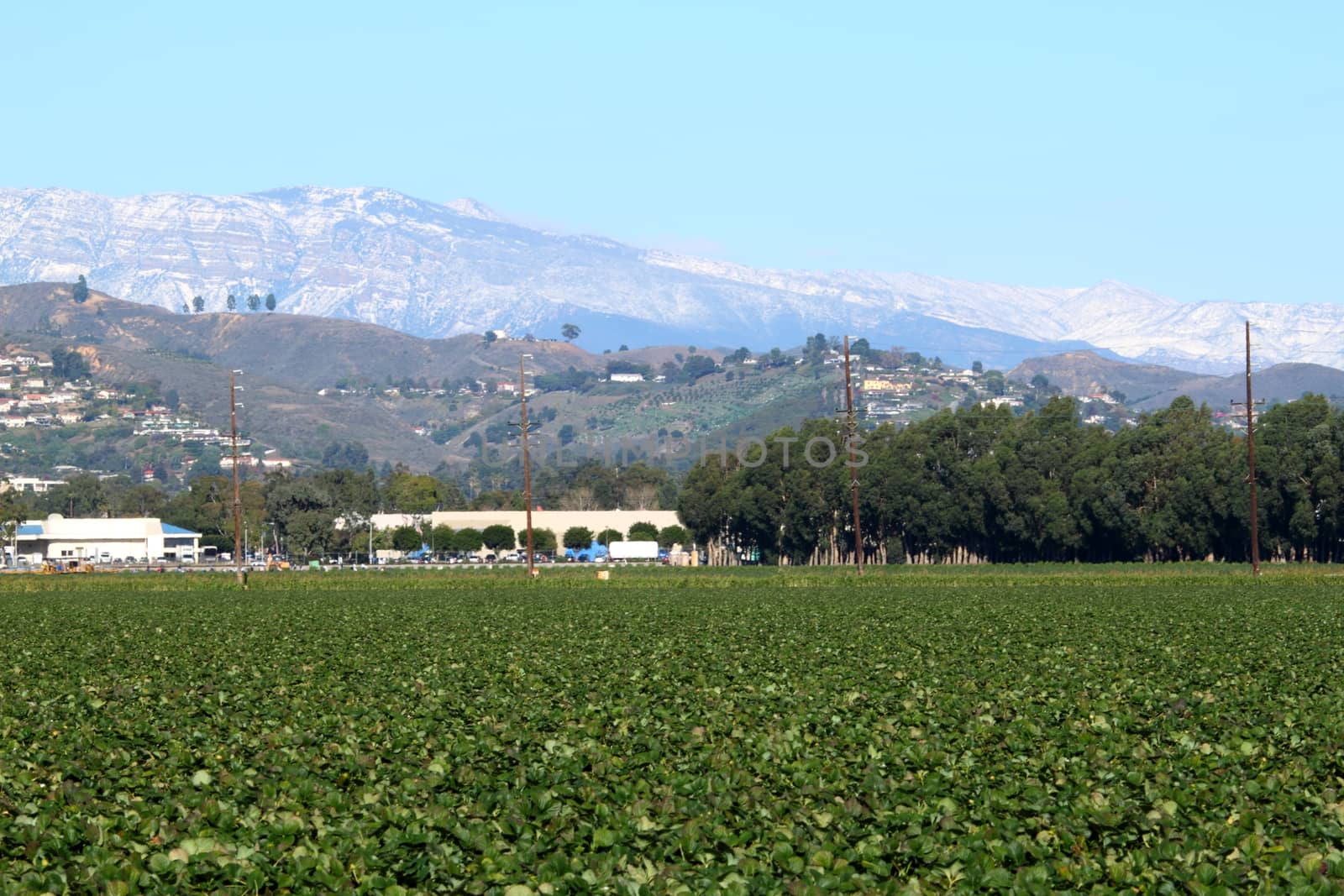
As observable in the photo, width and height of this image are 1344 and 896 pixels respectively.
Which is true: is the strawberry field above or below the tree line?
below

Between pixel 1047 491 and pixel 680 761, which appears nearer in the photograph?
pixel 680 761

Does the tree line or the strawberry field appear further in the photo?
the tree line

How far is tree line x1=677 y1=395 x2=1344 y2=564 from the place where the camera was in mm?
130000

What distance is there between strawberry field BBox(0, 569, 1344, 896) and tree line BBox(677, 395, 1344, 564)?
86139mm

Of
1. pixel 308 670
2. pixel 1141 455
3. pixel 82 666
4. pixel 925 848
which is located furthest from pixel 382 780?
pixel 1141 455

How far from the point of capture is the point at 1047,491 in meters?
146

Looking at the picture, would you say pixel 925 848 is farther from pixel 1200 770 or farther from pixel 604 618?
pixel 604 618

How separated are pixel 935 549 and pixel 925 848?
499ft

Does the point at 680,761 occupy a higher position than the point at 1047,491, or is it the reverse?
Result: the point at 1047,491

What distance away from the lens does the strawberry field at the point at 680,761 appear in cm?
1602

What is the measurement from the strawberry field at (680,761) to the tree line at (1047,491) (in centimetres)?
8614

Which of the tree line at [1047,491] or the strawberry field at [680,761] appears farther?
the tree line at [1047,491]

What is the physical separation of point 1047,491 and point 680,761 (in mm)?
127483

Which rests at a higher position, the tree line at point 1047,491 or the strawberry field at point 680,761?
the tree line at point 1047,491
